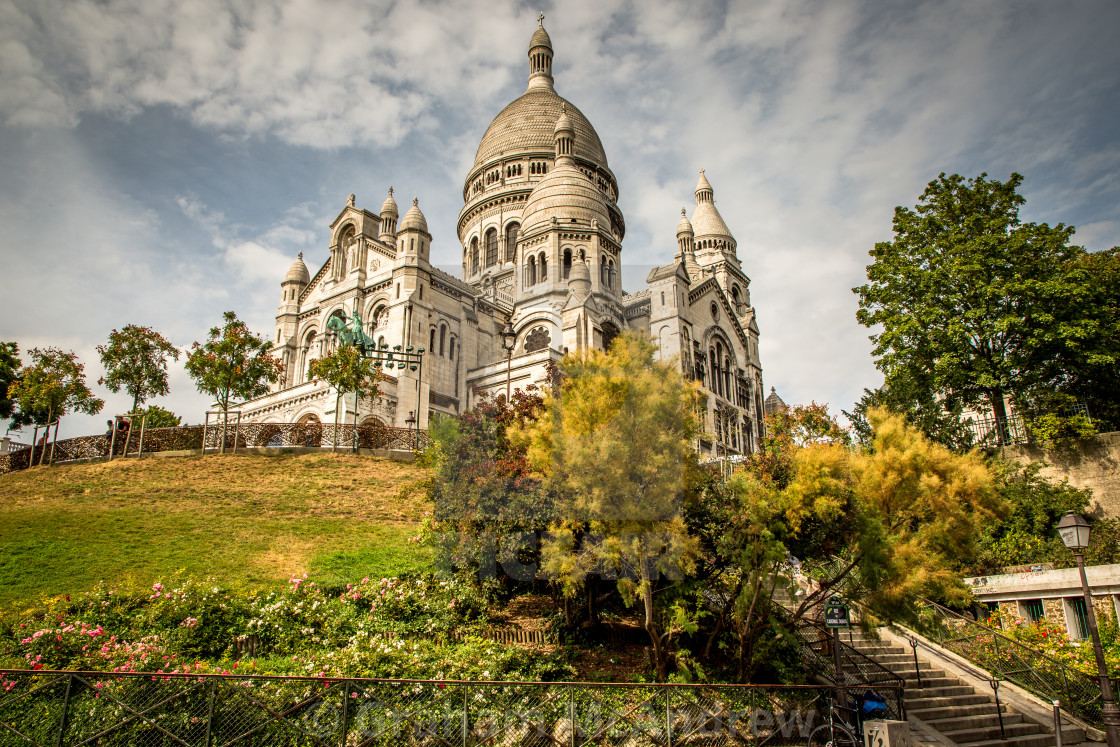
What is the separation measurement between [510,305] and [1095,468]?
2989cm

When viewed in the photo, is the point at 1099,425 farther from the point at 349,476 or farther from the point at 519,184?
the point at 519,184

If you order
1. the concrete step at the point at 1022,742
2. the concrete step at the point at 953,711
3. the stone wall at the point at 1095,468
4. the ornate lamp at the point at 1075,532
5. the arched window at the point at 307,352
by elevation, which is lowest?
the concrete step at the point at 1022,742

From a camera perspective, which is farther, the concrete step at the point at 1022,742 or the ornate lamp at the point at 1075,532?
the concrete step at the point at 1022,742

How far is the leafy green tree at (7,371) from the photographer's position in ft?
104

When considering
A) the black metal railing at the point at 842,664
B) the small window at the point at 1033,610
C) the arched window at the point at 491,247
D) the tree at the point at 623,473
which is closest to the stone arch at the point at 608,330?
the arched window at the point at 491,247

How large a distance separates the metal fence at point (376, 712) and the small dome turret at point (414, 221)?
28632mm

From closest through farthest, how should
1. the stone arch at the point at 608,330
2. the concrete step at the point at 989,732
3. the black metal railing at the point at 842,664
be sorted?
the concrete step at the point at 989,732
the black metal railing at the point at 842,664
the stone arch at the point at 608,330

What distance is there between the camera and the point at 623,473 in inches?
401

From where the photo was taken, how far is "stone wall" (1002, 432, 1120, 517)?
16.8 metres

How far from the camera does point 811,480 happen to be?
35.2 ft

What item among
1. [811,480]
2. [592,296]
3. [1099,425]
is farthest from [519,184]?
[811,480]

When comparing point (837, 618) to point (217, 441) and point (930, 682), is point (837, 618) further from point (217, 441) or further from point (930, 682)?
point (217, 441)

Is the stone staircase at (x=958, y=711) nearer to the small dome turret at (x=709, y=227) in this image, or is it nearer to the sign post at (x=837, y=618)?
the sign post at (x=837, y=618)

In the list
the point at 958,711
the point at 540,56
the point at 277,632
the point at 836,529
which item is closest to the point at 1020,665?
the point at 958,711
